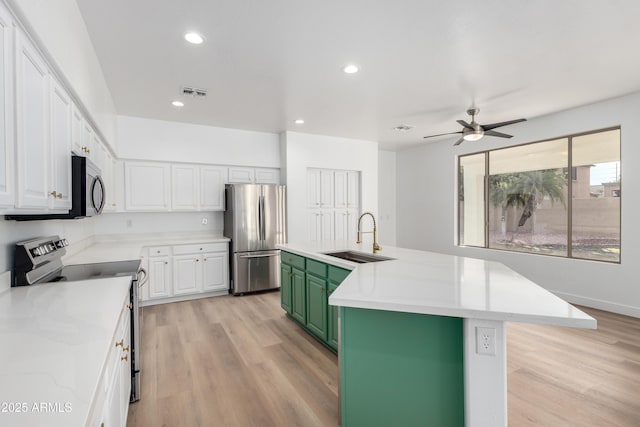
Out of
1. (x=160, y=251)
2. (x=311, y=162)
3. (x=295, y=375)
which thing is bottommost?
(x=295, y=375)

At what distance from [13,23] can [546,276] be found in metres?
5.72

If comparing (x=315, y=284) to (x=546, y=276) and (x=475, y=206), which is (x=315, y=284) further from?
(x=475, y=206)

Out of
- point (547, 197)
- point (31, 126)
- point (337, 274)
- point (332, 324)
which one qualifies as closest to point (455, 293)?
point (337, 274)

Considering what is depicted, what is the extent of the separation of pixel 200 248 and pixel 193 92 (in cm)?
219

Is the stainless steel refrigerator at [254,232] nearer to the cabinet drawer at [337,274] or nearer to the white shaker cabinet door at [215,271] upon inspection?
the white shaker cabinet door at [215,271]

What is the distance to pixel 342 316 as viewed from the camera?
179 cm

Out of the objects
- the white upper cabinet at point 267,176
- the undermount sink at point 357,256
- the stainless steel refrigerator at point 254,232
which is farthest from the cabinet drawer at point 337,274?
the white upper cabinet at point 267,176

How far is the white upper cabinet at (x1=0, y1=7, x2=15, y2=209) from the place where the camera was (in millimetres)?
1120

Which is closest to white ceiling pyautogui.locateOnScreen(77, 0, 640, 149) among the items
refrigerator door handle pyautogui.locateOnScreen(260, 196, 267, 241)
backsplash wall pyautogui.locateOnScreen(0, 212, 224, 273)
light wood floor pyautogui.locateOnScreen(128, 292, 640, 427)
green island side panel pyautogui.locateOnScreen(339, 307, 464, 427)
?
refrigerator door handle pyautogui.locateOnScreen(260, 196, 267, 241)

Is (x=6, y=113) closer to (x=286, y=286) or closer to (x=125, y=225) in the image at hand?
(x=286, y=286)

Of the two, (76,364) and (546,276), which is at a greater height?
(76,364)

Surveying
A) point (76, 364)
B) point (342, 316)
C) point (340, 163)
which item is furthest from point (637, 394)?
point (340, 163)

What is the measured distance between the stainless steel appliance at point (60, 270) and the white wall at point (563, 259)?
5026 millimetres

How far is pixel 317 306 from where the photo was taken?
2969 mm
